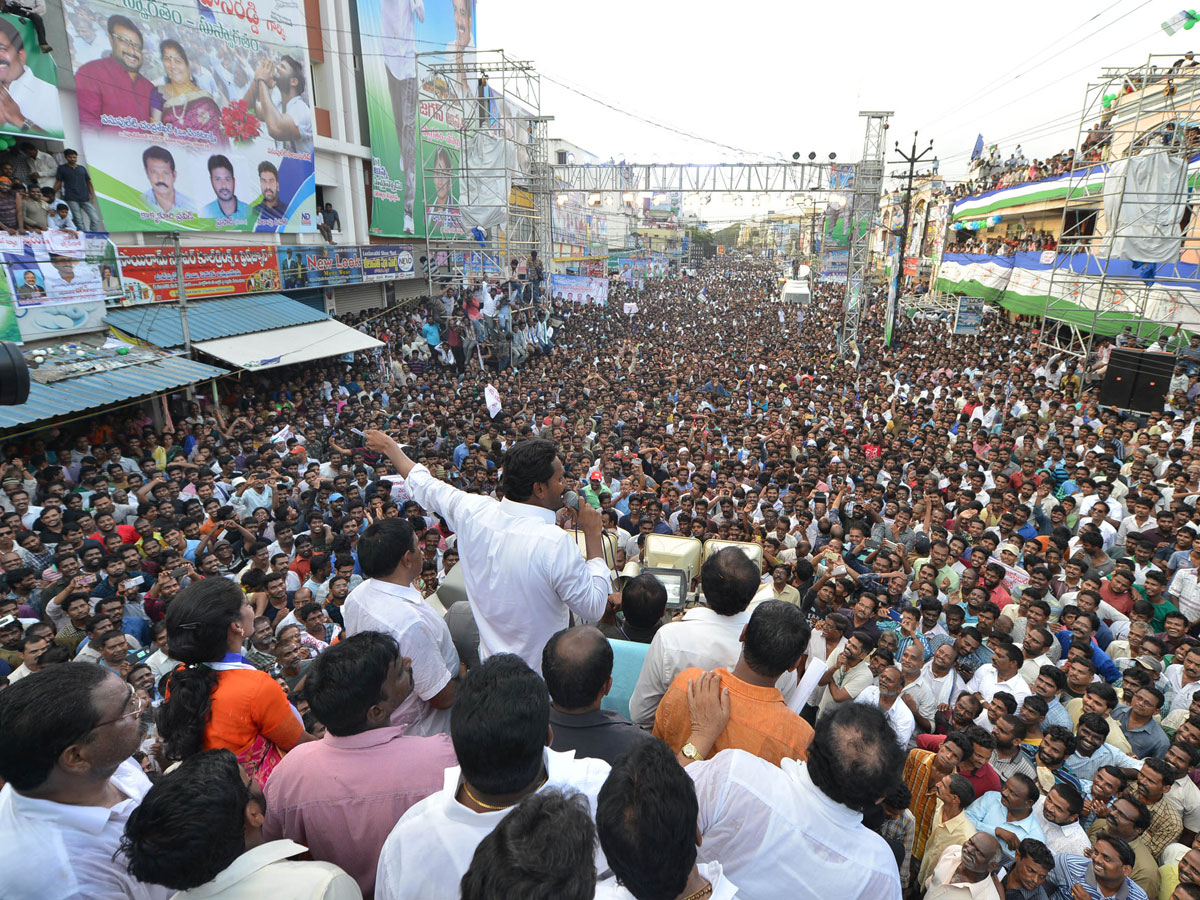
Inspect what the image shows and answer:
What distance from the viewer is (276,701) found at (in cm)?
211

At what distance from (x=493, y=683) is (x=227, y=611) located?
102 cm

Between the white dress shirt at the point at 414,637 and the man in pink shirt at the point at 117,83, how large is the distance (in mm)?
13117

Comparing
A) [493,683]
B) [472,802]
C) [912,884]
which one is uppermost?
[493,683]

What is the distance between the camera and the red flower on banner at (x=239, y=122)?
14.3 meters

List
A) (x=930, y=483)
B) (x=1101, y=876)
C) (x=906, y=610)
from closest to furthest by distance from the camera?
(x=1101, y=876)
(x=906, y=610)
(x=930, y=483)

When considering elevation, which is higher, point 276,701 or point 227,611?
point 227,611

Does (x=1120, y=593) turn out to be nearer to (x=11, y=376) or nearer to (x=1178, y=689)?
(x=1178, y=689)

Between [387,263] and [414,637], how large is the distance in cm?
1992

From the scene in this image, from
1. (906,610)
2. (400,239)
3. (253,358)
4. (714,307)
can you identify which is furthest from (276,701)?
(714,307)

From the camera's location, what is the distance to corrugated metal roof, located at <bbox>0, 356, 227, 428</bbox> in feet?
26.3

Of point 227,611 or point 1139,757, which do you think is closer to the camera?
point 227,611

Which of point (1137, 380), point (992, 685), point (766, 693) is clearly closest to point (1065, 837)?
point (992, 685)

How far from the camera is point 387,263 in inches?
801

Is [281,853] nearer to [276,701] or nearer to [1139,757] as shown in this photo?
[276,701]
